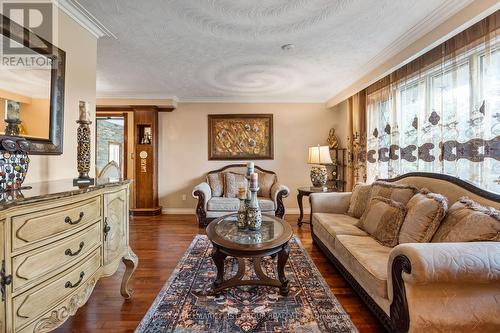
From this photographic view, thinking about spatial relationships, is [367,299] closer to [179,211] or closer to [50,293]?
[50,293]

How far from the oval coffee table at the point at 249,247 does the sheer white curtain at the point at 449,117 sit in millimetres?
1756

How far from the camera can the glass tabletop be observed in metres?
1.99

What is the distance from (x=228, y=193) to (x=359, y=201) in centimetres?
245

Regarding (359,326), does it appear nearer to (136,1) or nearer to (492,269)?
(492,269)

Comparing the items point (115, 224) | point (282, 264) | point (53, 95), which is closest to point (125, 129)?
point (53, 95)

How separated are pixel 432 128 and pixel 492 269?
170 centimetres

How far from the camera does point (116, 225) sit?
6.04ft

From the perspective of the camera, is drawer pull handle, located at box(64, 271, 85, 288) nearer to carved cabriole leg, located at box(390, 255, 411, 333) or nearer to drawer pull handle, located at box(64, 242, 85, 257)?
drawer pull handle, located at box(64, 242, 85, 257)

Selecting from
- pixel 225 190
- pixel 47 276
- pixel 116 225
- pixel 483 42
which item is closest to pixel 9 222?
pixel 47 276

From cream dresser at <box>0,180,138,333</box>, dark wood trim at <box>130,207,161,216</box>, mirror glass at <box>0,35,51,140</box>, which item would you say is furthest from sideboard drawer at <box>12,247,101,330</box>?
dark wood trim at <box>130,207,161,216</box>

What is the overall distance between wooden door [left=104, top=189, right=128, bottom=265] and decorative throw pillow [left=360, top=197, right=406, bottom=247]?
229cm

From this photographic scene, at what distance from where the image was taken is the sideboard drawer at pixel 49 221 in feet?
3.34

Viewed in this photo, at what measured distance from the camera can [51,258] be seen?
1.19 m

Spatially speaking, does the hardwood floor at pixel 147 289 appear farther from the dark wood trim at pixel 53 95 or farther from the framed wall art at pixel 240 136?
the framed wall art at pixel 240 136
